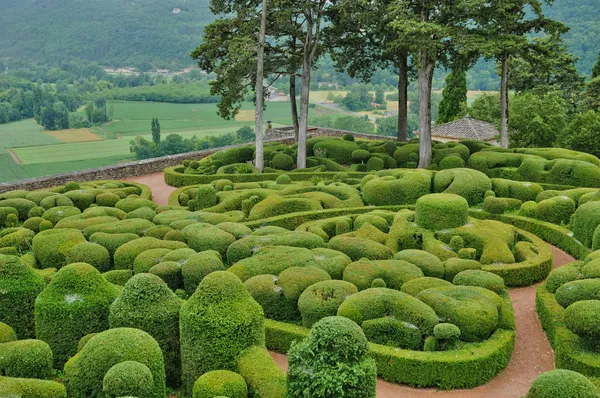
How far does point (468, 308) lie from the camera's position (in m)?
13.8

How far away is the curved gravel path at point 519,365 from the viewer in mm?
12594

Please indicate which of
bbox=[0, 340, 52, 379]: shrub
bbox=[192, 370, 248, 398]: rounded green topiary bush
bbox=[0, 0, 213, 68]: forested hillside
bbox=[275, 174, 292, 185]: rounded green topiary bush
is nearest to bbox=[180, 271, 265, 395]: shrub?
bbox=[192, 370, 248, 398]: rounded green topiary bush

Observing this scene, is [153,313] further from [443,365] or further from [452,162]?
[452,162]

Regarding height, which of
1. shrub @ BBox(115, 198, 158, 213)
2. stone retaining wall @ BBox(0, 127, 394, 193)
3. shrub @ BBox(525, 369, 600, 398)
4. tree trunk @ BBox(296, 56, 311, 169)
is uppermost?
tree trunk @ BBox(296, 56, 311, 169)

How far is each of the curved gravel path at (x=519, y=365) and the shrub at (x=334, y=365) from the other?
10.1 ft

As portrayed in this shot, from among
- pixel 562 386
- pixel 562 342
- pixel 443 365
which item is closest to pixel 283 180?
pixel 443 365

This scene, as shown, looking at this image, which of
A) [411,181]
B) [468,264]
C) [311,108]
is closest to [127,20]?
[311,108]

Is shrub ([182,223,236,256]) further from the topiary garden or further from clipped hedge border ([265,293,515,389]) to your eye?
clipped hedge border ([265,293,515,389])

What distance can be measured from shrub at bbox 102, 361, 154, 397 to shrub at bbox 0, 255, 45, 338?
16.6 feet

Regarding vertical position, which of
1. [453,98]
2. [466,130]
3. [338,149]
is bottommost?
[338,149]

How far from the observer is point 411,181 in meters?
23.4

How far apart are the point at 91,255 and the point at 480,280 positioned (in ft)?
34.9

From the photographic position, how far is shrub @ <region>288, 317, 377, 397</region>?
9586mm

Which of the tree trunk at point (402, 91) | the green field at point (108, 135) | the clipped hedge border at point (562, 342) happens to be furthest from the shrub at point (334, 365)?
the green field at point (108, 135)
